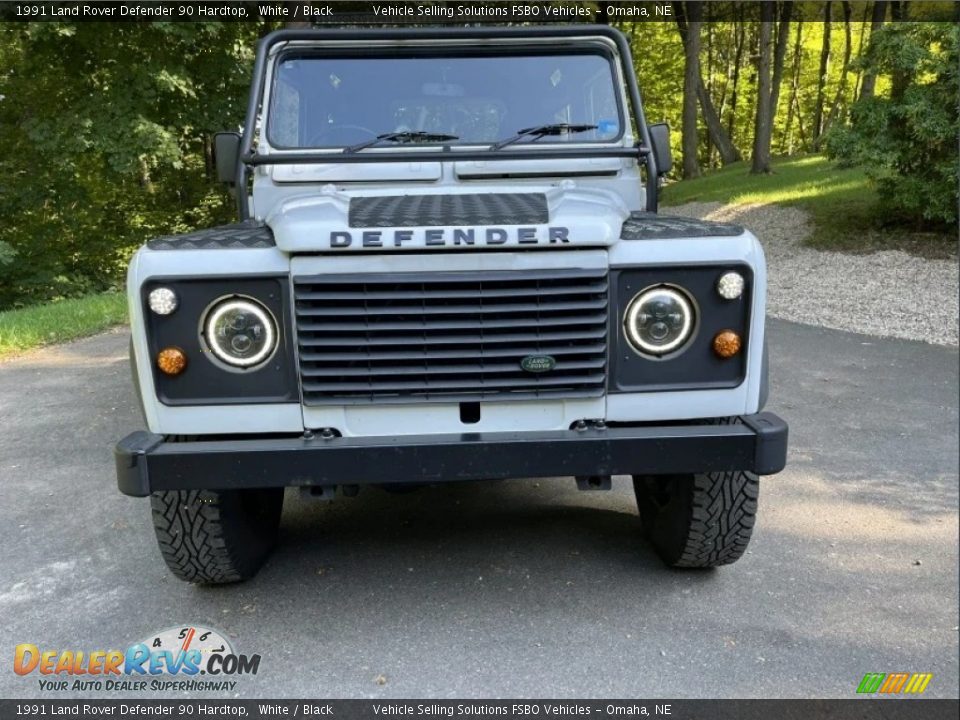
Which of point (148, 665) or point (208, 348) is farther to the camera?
point (148, 665)

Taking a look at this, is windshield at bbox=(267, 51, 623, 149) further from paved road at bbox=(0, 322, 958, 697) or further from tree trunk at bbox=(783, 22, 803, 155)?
tree trunk at bbox=(783, 22, 803, 155)

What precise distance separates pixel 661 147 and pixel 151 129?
11.3 meters

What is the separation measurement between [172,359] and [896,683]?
248 centimetres

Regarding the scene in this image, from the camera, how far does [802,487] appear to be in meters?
4.06

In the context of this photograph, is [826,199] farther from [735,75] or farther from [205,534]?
[735,75]

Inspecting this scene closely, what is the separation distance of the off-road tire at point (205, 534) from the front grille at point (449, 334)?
27.2 inches

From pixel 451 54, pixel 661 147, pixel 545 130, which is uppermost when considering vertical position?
pixel 451 54

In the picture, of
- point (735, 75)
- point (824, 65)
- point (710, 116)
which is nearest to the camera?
point (710, 116)

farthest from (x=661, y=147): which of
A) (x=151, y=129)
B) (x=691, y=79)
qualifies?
(x=691, y=79)

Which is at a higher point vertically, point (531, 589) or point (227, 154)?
point (227, 154)

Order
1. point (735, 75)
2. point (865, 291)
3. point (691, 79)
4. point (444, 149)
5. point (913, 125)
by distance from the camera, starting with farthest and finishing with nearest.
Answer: point (735, 75) < point (691, 79) < point (913, 125) < point (865, 291) < point (444, 149)

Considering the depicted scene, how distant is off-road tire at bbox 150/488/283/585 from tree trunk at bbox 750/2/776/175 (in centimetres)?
1769

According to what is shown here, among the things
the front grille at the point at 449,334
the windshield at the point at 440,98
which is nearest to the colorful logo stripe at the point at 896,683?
the front grille at the point at 449,334

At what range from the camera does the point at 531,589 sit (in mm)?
3092
